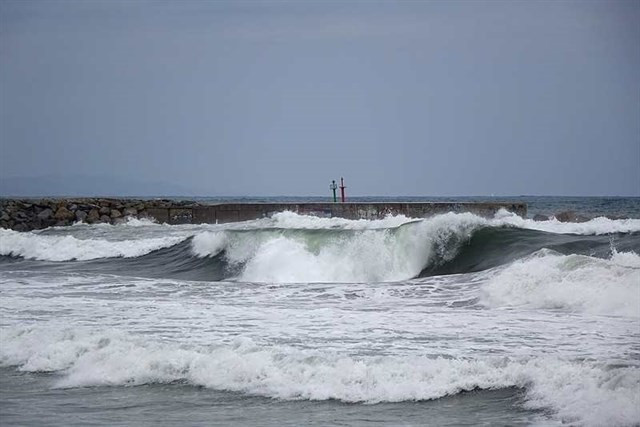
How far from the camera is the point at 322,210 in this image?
3084cm

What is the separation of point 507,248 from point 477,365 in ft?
37.1

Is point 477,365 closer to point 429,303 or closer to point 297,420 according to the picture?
point 297,420

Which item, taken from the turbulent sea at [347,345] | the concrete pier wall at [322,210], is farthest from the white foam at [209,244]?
the concrete pier wall at [322,210]

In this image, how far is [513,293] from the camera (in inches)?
507

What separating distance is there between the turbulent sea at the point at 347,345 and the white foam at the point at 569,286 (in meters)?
0.03

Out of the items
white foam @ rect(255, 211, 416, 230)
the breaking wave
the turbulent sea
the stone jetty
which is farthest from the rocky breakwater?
the turbulent sea

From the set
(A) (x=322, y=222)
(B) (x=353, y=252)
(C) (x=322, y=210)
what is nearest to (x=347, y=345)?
(B) (x=353, y=252)

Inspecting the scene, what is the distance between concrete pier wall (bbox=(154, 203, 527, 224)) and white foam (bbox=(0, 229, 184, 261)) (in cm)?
558

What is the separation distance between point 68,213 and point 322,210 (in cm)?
1143

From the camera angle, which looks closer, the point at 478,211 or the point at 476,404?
the point at 476,404

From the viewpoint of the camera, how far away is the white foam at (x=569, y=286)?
11.5 metres

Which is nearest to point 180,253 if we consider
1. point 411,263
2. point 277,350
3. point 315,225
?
point 315,225

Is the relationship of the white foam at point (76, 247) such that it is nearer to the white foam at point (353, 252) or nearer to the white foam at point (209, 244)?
the white foam at point (209, 244)

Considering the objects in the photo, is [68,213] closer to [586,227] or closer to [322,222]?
[322,222]
